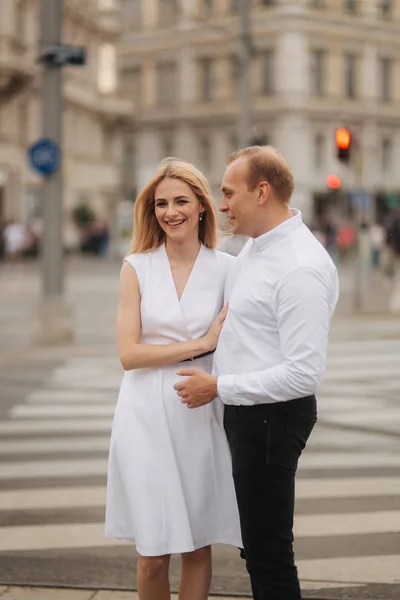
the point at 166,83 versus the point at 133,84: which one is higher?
the point at 133,84

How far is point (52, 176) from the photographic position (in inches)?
616

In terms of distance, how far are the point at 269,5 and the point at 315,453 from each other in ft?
191

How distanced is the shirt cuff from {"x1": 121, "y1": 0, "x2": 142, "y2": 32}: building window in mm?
67851

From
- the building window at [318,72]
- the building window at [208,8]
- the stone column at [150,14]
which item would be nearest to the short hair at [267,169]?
the building window at [318,72]

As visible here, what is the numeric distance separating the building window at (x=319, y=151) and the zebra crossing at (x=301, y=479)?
52323 mm

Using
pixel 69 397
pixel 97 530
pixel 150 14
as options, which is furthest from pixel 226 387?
pixel 150 14

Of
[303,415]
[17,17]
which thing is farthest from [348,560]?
[17,17]

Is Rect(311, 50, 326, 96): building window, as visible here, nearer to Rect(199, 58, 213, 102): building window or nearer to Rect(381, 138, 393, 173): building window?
Rect(381, 138, 393, 173): building window

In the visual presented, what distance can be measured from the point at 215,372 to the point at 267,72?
206ft

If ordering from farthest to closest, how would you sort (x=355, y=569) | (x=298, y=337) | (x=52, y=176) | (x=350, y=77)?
(x=350, y=77) → (x=52, y=176) → (x=355, y=569) → (x=298, y=337)

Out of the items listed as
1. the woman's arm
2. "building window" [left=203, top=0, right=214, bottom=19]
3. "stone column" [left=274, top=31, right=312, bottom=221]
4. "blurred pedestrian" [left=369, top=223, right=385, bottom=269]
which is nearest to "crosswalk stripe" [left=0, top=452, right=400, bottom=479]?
the woman's arm

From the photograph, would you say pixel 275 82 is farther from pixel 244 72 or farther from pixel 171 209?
pixel 171 209

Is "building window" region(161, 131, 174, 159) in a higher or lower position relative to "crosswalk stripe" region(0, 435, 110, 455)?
higher

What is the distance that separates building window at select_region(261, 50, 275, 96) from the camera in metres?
64.7
